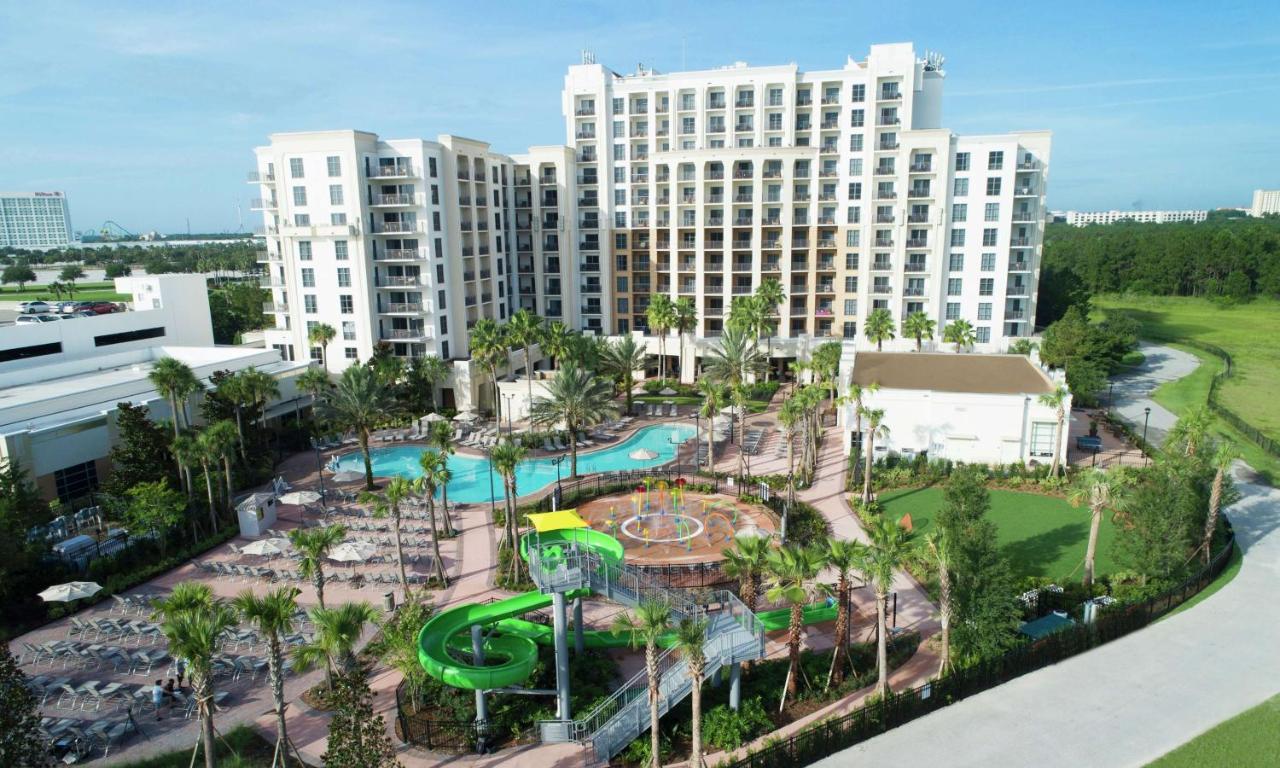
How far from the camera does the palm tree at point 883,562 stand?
23328 mm

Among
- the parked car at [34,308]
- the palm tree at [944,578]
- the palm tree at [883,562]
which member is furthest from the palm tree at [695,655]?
the parked car at [34,308]

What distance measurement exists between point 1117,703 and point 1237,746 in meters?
3.01

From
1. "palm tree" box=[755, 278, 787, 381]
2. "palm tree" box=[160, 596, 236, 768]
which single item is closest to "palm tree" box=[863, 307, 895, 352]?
"palm tree" box=[755, 278, 787, 381]

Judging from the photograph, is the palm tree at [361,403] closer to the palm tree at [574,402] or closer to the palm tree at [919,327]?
the palm tree at [574,402]

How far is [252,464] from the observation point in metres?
49.3

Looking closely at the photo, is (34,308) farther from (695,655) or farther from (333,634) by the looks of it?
(695,655)

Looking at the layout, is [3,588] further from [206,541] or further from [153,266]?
[153,266]

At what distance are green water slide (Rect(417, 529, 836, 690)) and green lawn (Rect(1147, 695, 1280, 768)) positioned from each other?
11599 millimetres

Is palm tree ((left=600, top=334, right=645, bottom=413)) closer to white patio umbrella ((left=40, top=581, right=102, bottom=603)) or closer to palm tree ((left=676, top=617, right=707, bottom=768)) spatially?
white patio umbrella ((left=40, top=581, right=102, bottom=603))

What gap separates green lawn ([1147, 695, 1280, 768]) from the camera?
21.2m

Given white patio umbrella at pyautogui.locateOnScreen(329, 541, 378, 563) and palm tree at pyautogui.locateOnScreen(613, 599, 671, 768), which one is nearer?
palm tree at pyautogui.locateOnScreen(613, 599, 671, 768)

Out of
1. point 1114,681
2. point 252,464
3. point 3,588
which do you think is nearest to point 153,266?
point 252,464

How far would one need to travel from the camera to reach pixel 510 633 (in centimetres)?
2738

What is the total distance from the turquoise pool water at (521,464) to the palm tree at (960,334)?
85.7ft
